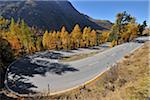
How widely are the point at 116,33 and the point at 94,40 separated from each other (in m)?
18.8

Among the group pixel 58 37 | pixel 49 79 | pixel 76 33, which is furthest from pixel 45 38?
pixel 49 79

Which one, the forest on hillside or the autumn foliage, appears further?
the autumn foliage

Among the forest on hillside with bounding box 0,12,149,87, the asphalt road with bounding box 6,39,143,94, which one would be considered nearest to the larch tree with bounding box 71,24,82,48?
the forest on hillside with bounding box 0,12,149,87

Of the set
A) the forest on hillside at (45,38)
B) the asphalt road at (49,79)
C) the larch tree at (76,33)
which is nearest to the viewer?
the asphalt road at (49,79)

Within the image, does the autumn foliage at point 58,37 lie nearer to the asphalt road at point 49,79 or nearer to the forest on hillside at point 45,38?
the forest on hillside at point 45,38

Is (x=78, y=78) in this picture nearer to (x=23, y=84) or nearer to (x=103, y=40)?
(x=23, y=84)

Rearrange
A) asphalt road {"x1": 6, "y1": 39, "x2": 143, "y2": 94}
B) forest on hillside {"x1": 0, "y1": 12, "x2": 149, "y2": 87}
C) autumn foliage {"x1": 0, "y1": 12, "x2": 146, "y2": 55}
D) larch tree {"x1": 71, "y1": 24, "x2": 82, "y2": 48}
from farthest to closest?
larch tree {"x1": 71, "y1": 24, "x2": 82, "y2": 48} → autumn foliage {"x1": 0, "y1": 12, "x2": 146, "y2": 55} → forest on hillside {"x1": 0, "y1": 12, "x2": 149, "y2": 87} → asphalt road {"x1": 6, "y1": 39, "x2": 143, "y2": 94}

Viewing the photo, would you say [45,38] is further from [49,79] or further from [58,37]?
[49,79]

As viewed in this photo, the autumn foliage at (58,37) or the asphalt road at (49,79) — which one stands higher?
the autumn foliage at (58,37)

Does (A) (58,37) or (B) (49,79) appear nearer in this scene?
(B) (49,79)

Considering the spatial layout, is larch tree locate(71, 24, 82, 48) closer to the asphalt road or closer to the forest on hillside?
Result: the forest on hillside

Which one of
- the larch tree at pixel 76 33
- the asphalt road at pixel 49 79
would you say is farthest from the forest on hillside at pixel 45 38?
the asphalt road at pixel 49 79

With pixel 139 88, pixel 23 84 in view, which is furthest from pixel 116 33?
pixel 139 88

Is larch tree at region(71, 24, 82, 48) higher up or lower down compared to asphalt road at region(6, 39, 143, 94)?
higher up
